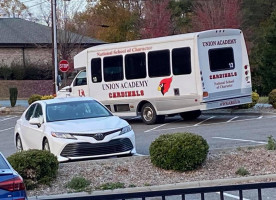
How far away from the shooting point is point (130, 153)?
40.8ft

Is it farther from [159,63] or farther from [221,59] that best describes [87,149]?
[221,59]

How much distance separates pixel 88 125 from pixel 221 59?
921 centimetres

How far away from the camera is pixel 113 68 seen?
2250cm

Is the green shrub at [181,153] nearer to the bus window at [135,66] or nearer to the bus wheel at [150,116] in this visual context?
the bus wheel at [150,116]

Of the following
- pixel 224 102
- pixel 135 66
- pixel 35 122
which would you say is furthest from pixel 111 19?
pixel 35 122

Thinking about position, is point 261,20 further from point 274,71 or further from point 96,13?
point 96,13

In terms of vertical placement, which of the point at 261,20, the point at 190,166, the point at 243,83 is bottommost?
the point at 190,166

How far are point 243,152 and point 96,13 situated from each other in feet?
171

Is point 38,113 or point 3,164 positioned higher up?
point 38,113

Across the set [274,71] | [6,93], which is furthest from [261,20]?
[6,93]

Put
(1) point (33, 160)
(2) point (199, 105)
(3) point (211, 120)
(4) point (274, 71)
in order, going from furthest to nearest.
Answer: (4) point (274, 71)
(3) point (211, 120)
(2) point (199, 105)
(1) point (33, 160)

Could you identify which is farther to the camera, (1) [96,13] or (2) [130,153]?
(1) [96,13]

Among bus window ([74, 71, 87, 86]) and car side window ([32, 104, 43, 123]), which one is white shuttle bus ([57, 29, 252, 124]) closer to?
bus window ([74, 71, 87, 86])

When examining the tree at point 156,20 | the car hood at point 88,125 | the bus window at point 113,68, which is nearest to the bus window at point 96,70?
the bus window at point 113,68
